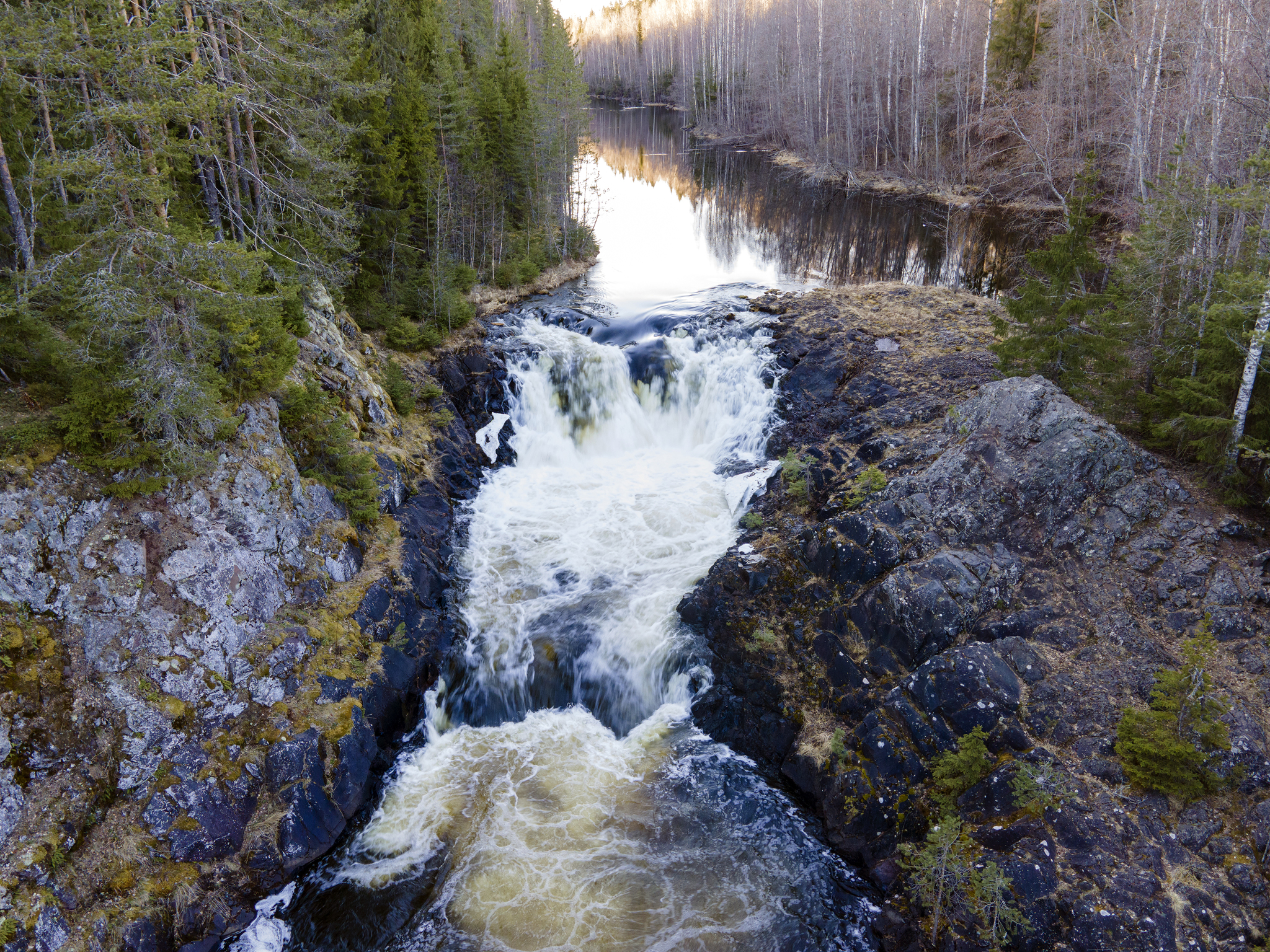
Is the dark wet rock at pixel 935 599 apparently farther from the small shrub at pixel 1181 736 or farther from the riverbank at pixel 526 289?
the riverbank at pixel 526 289

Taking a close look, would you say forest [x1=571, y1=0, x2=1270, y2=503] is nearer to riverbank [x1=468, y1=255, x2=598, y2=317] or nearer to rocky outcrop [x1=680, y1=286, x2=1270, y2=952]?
rocky outcrop [x1=680, y1=286, x2=1270, y2=952]

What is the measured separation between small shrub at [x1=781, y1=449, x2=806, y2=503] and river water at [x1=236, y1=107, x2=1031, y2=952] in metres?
1.14

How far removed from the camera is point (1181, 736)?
7.90 meters

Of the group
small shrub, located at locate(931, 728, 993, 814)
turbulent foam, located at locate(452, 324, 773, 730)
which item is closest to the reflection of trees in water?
turbulent foam, located at locate(452, 324, 773, 730)

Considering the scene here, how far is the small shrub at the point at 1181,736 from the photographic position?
25.2 feet

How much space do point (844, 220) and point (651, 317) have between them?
68.0 feet

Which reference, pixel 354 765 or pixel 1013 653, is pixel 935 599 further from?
pixel 354 765

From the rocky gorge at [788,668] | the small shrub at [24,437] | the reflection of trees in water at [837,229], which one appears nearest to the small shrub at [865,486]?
the rocky gorge at [788,668]

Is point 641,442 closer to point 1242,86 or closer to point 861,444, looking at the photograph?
point 861,444

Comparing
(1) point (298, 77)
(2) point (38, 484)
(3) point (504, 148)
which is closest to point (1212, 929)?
(2) point (38, 484)

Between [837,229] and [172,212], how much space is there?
33040 millimetres

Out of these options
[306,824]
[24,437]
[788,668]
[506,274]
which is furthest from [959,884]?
[506,274]

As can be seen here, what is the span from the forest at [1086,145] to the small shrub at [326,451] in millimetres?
12857

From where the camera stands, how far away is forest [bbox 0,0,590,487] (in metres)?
8.59
